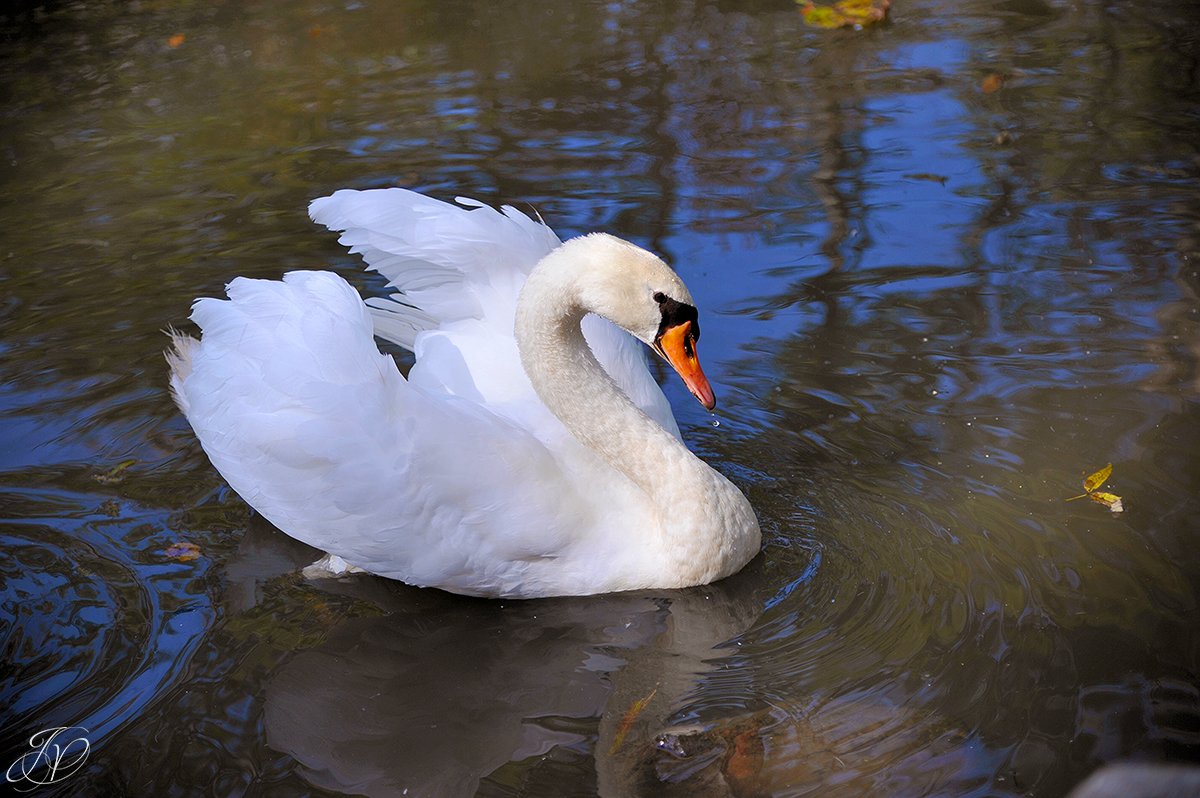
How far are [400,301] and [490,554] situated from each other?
1.37m

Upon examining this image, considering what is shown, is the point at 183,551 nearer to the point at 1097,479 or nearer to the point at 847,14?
the point at 1097,479

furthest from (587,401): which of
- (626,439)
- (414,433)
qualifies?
(414,433)

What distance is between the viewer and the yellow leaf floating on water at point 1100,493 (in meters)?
4.07

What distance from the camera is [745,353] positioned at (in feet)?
17.1

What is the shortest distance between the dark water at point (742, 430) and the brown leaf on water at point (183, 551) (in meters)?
0.03

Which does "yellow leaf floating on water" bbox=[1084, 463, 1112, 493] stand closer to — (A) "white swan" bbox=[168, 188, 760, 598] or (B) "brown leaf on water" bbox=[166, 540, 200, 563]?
(A) "white swan" bbox=[168, 188, 760, 598]

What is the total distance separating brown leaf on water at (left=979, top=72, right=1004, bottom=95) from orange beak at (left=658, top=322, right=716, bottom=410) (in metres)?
4.69

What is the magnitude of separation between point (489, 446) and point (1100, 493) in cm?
200

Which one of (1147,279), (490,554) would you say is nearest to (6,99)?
(490,554)

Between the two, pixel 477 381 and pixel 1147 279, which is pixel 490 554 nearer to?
pixel 477 381

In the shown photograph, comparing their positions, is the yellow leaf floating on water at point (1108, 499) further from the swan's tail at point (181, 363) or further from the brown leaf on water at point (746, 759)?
the swan's tail at point (181, 363)

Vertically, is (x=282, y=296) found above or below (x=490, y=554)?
above

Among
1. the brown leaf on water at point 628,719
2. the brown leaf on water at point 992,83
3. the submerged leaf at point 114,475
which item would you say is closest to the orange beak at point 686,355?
the brown leaf on water at point 628,719

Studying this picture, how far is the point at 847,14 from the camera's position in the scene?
9359 mm
